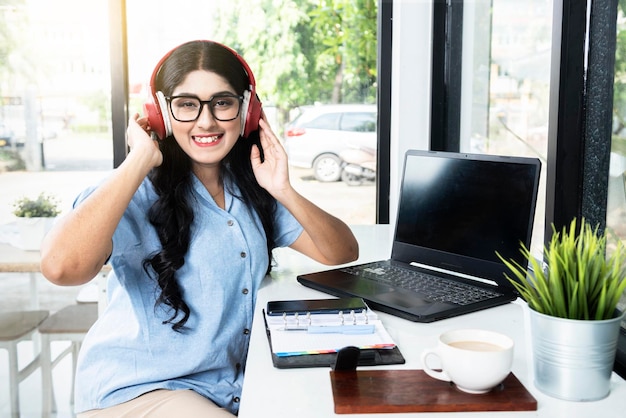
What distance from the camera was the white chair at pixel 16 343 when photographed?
8.95 feet

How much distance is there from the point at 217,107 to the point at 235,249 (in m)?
0.30

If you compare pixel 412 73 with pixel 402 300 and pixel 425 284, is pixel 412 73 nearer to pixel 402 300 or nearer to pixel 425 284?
pixel 425 284

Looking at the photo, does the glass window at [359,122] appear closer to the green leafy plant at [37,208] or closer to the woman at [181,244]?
the green leafy plant at [37,208]

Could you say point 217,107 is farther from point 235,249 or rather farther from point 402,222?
point 402,222

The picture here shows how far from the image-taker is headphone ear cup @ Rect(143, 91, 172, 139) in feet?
4.85

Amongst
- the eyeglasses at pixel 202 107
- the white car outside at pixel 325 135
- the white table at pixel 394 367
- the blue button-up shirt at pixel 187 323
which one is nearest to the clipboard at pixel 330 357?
the white table at pixel 394 367

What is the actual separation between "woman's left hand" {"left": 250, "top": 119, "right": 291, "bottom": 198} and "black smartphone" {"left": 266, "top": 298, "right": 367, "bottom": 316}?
37cm

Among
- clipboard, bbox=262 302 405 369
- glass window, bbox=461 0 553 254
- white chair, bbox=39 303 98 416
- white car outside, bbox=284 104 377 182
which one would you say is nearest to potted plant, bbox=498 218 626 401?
clipboard, bbox=262 302 405 369

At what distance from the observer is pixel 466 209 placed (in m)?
1.47

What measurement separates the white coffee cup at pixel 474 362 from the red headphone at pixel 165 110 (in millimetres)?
775

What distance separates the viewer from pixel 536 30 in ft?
5.65

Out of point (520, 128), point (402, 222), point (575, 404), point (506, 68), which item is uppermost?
point (506, 68)

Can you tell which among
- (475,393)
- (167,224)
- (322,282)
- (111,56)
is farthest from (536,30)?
(111,56)

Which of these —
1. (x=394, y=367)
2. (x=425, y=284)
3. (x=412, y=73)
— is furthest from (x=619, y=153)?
(x=412, y=73)
